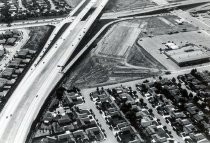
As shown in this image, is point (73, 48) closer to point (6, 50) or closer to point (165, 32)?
point (6, 50)

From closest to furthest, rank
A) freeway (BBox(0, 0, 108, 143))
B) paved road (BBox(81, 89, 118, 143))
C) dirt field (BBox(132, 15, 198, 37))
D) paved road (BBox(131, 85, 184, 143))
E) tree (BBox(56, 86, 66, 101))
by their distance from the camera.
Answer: paved road (BBox(81, 89, 118, 143))
freeway (BBox(0, 0, 108, 143))
paved road (BBox(131, 85, 184, 143))
tree (BBox(56, 86, 66, 101))
dirt field (BBox(132, 15, 198, 37))

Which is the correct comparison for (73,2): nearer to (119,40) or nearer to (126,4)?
(126,4)

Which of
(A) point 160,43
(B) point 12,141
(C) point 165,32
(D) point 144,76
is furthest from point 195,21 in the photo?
(B) point 12,141

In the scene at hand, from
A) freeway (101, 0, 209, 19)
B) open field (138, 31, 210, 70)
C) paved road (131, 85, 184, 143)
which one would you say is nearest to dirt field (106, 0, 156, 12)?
freeway (101, 0, 209, 19)

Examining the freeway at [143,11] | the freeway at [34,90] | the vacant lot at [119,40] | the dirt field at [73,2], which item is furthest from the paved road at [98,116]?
the dirt field at [73,2]

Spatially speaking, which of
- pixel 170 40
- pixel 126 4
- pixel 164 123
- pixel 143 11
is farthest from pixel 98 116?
pixel 126 4

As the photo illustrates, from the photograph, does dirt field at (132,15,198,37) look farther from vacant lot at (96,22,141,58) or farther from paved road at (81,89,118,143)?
paved road at (81,89,118,143)
